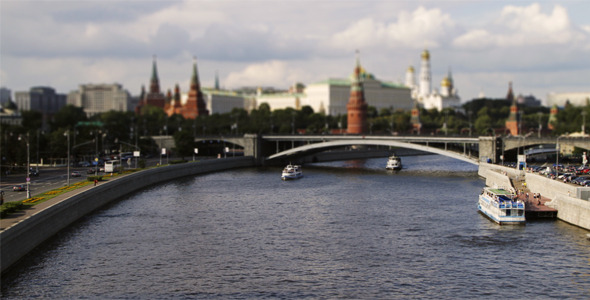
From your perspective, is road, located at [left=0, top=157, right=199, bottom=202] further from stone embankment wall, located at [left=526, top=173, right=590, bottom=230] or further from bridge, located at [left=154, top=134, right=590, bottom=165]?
stone embankment wall, located at [left=526, top=173, right=590, bottom=230]

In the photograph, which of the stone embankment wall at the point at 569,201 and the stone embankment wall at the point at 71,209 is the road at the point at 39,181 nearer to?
the stone embankment wall at the point at 71,209

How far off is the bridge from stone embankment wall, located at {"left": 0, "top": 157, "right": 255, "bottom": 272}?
23.2 meters

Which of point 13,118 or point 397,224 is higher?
point 13,118

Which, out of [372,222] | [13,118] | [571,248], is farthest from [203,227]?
[13,118]

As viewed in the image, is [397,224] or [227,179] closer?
[397,224]

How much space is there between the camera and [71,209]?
170 feet

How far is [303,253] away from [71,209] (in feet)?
63.4

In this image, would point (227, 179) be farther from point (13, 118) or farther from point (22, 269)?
point (13, 118)

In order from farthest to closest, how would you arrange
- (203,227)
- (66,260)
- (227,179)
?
(227,179)
(203,227)
(66,260)

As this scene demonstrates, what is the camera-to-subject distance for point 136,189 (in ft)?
246

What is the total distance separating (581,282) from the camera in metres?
35.9

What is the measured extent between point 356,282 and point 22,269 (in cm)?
1787

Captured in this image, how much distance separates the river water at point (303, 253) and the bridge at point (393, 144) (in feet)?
103

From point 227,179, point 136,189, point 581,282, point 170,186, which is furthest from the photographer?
point 227,179
